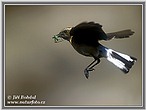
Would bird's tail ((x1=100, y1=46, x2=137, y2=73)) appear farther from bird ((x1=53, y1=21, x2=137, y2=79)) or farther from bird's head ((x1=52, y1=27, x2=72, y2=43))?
bird's head ((x1=52, y1=27, x2=72, y2=43))

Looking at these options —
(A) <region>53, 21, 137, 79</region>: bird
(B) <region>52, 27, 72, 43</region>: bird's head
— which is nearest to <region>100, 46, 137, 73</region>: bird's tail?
(A) <region>53, 21, 137, 79</region>: bird

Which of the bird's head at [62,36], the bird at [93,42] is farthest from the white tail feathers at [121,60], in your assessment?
the bird's head at [62,36]

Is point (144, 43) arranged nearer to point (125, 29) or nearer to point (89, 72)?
point (125, 29)

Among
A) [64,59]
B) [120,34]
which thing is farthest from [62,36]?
[120,34]

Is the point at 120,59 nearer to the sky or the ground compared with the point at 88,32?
nearer to the ground

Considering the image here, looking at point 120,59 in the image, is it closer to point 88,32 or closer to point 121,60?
point 121,60

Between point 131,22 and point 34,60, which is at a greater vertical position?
point 131,22

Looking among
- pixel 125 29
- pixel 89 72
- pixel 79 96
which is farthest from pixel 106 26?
pixel 79 96

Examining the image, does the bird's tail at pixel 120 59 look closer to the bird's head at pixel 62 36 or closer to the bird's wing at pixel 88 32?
the bird's wing at pixel 88 32
